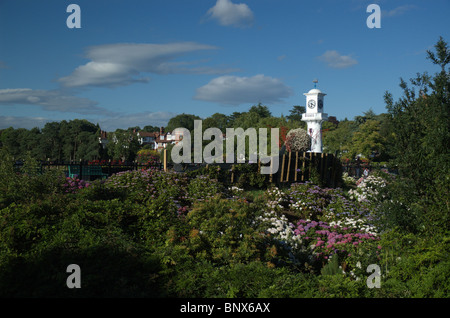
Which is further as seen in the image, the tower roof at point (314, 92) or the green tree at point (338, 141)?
the green tree at point (338, 141)

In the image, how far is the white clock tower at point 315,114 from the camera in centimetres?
3994

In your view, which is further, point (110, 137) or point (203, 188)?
point (110, 137)

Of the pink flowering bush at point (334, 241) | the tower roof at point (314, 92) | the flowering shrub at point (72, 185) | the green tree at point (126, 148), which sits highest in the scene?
the tower roof at point (314, 92)

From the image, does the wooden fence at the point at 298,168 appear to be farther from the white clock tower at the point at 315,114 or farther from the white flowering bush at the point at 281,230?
the white clock tower at the point at 315,114

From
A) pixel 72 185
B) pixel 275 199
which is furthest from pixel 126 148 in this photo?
pixel 72 185

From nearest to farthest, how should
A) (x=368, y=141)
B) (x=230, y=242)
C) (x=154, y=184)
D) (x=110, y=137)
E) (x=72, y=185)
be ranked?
1. (x=230, y=242)
2. (x=72, y=185)
3. (x=154, y=184)
4. (x=368, y=141)
5. (x=110, y=137)

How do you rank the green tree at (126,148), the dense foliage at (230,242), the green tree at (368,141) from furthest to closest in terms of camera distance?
the green tree at (126,148), the green tree at (368,141), the dense foliage at (230,242)

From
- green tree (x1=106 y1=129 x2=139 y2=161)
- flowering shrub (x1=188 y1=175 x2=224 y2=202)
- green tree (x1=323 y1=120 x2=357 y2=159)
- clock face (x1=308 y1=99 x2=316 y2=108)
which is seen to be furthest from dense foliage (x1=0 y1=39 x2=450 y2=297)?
green tree (x1=106 y1=129 x2=139 y2=161)

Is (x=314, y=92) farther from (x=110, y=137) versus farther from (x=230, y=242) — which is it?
(x=110, y=137)

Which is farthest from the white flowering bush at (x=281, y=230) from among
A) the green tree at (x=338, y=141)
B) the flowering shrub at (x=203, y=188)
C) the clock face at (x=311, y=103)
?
the green tree at (x=338, y=141)

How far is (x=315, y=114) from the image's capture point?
39.9m
